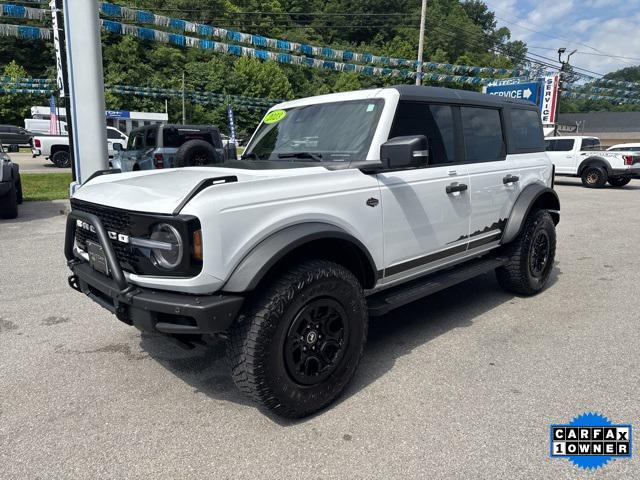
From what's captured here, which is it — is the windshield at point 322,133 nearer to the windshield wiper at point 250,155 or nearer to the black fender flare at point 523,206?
the windshield wiper at point 250,155

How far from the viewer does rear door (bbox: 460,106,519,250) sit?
3916 mm

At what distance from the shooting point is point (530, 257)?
4562mm

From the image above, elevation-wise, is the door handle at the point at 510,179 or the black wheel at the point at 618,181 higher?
the door handle at the point at 510,179

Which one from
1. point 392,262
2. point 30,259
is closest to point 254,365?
point 392,262

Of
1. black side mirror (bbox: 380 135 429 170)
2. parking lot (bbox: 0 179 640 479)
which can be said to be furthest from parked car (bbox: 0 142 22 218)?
black side mirror (bbox: 380 135 429 170)

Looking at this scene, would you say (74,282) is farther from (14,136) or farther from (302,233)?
(14,136)

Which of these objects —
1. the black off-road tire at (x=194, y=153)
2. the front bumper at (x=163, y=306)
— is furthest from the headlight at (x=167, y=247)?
the black off-road tire at (x=194, y=153)

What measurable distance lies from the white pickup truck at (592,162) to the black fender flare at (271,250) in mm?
15817

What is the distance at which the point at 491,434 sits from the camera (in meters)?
2.48

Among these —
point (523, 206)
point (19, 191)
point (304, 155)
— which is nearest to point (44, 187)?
point (19, 191)

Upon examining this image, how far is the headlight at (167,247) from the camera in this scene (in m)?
2.26

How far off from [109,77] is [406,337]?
5204 cm

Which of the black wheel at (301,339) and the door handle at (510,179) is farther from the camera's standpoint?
the door handle at (510,179)

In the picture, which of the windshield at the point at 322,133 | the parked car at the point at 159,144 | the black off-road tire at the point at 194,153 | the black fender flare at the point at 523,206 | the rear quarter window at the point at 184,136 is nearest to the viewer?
the windshield at the point at 322,133
